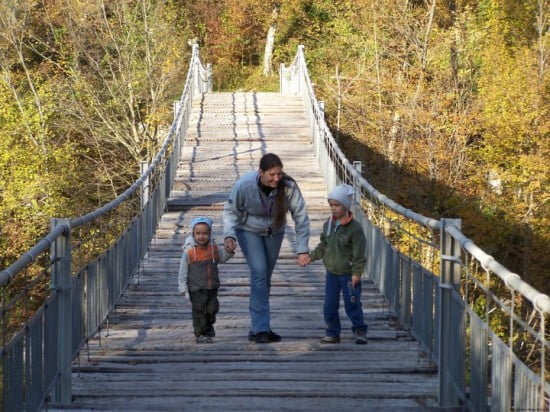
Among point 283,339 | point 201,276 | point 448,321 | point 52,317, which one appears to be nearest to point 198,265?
point 201,276

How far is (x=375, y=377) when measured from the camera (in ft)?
25.7

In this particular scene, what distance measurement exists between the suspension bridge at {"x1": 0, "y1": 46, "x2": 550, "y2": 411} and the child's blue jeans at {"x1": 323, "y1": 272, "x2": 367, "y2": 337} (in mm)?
175

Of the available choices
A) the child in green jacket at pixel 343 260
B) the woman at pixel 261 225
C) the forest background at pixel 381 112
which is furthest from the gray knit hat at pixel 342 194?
the forest background at pixel 381 112

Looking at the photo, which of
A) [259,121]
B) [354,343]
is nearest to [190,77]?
[259,121]

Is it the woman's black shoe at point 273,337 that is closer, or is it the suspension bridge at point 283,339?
the suspension bridge at point 283,339

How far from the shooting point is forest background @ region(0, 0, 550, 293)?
33938 mm

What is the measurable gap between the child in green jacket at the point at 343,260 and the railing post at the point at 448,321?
199 centimetres

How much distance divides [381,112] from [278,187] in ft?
87.9

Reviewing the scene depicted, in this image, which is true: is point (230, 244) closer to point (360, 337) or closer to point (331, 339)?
point (331, 339)

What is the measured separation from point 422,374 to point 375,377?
0.37 metres

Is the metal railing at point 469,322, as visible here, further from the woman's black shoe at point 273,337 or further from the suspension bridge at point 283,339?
the woman's black shoe at point 273,337

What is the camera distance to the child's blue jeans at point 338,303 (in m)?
9.16

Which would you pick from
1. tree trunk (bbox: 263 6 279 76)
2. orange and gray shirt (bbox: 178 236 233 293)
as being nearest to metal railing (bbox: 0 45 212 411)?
orange and gray shirt (bbox: 178 236 233 293)

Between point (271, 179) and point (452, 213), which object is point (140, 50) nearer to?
point (452, 213)
